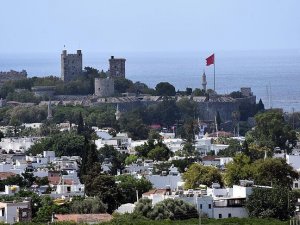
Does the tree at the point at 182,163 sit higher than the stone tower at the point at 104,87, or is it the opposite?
the stone tower at the point at 104,87

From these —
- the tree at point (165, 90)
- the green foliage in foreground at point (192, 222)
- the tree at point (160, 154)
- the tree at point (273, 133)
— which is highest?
the tree at point (165, 90)

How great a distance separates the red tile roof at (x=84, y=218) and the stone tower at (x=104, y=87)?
70420 millimetres

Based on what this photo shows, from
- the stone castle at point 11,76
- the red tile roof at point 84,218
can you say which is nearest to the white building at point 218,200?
the red tile roof at point 84,218

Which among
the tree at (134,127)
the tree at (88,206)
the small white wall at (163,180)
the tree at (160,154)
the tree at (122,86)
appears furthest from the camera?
the tree at (122,86)

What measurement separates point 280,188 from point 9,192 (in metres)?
8.41

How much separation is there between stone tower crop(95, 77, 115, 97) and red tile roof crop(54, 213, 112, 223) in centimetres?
7042

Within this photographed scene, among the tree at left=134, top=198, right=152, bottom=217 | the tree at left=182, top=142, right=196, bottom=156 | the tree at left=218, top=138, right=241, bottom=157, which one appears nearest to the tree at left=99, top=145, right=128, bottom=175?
the tree at left=182, top=142, right=196, bottom=156

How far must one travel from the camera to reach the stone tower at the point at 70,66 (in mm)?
127875

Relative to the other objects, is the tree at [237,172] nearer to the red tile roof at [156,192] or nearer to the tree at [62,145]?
the red tile roof at [156,192]

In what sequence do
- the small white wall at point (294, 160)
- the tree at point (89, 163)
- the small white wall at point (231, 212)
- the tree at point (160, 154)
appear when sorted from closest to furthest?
the small white wall at point (231, 212), the tree at point (89, 163), the small white wall at point (294, 160), the tree at point (160, 154)

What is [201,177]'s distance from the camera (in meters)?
55.7

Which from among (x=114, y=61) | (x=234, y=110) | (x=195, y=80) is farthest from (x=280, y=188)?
(x=195, y=80)

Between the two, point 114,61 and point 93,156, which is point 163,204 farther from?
point 114,61

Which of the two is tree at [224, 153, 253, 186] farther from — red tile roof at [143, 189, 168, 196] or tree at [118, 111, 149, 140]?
tree at [118, 111, 149, 140]
